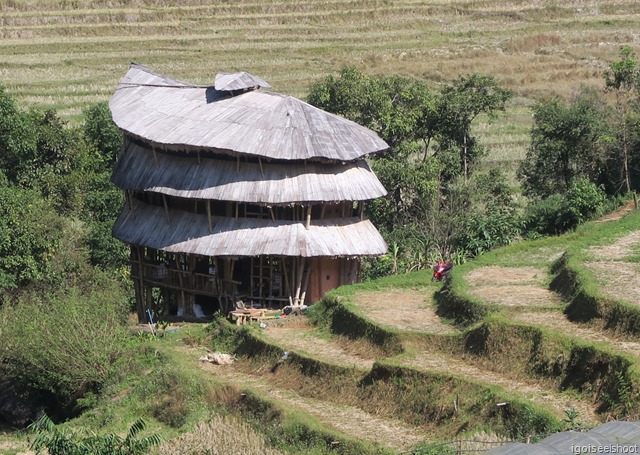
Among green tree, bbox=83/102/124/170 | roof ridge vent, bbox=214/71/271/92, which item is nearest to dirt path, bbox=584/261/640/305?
roof ridge vent, bbox=214/71/271/92

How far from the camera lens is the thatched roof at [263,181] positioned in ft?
94.0

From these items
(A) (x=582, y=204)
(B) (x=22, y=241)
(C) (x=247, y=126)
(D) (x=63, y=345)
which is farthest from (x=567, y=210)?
(D) (x=63, y=345)

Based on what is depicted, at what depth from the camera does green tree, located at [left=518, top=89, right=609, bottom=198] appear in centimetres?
3572

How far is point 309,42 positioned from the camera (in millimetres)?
58844

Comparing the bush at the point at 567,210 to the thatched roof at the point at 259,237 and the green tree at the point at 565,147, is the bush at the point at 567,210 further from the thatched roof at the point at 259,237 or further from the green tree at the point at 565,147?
the thatched roof at the point at 259,237

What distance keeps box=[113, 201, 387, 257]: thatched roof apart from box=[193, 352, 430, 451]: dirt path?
4632mm

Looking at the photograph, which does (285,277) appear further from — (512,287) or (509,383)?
(509,383)

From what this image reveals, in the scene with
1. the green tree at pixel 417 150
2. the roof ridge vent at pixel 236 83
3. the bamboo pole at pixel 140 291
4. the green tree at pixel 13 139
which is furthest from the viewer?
the green tree at pixel 417 150

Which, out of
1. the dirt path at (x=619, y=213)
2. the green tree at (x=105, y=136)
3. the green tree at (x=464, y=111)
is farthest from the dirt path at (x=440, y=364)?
the green tree at (x=105, y=136)

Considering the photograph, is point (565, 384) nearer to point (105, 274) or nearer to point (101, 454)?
point (101, 454)

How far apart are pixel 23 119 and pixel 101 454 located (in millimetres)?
17002

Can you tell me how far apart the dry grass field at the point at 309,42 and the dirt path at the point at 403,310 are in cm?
1996

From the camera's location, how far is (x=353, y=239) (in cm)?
2952

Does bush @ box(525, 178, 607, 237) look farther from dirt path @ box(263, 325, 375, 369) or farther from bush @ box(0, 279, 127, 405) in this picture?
bush @ box(0, 279, 127, 405)
